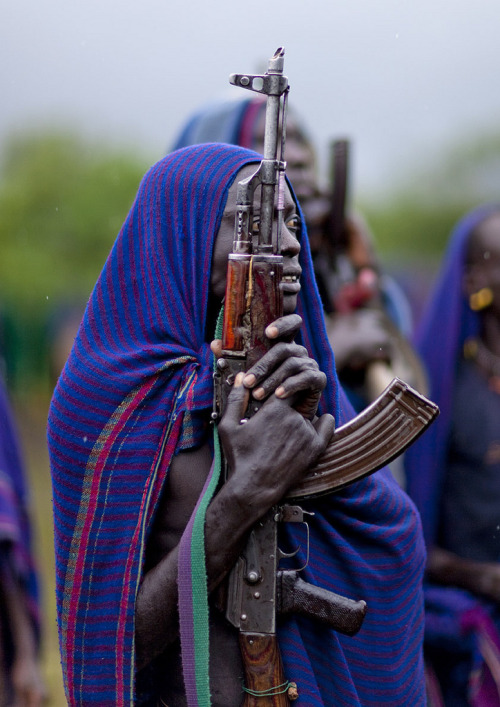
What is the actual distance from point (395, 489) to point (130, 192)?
12.1 m

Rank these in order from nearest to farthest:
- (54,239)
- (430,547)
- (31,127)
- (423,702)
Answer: (423,702) < (430,547) < (54,239) < (31,127)

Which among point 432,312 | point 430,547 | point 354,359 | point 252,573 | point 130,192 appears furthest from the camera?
point 130,192

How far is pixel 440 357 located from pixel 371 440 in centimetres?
239

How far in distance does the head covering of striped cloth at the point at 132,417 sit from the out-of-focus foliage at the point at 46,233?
12121 mm

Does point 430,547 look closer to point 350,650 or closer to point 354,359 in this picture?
point 354,359

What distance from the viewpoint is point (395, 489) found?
2619 millimetres

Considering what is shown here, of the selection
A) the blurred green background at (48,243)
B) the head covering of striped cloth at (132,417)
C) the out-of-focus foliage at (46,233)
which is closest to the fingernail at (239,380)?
the head covering of striped cloth at (132,417)

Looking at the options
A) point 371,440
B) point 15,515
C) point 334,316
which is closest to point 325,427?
point 371,440

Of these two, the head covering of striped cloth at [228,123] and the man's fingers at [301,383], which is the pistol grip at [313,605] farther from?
the head covering of striped cloth at [228,123]

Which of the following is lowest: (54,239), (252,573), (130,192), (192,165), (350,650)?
(54,239)

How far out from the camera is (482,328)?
4.63m

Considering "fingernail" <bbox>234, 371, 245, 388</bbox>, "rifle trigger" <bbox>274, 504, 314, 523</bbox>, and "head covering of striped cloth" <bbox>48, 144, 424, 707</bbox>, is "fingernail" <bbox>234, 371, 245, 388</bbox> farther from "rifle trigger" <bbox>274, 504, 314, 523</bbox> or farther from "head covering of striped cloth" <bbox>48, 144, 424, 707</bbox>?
"rifle trigger" <bbox>274, 504, 314, 523</bbox>

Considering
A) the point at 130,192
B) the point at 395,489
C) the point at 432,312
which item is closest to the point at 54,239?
the point at 130,192

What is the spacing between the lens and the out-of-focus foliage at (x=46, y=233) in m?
14.9
